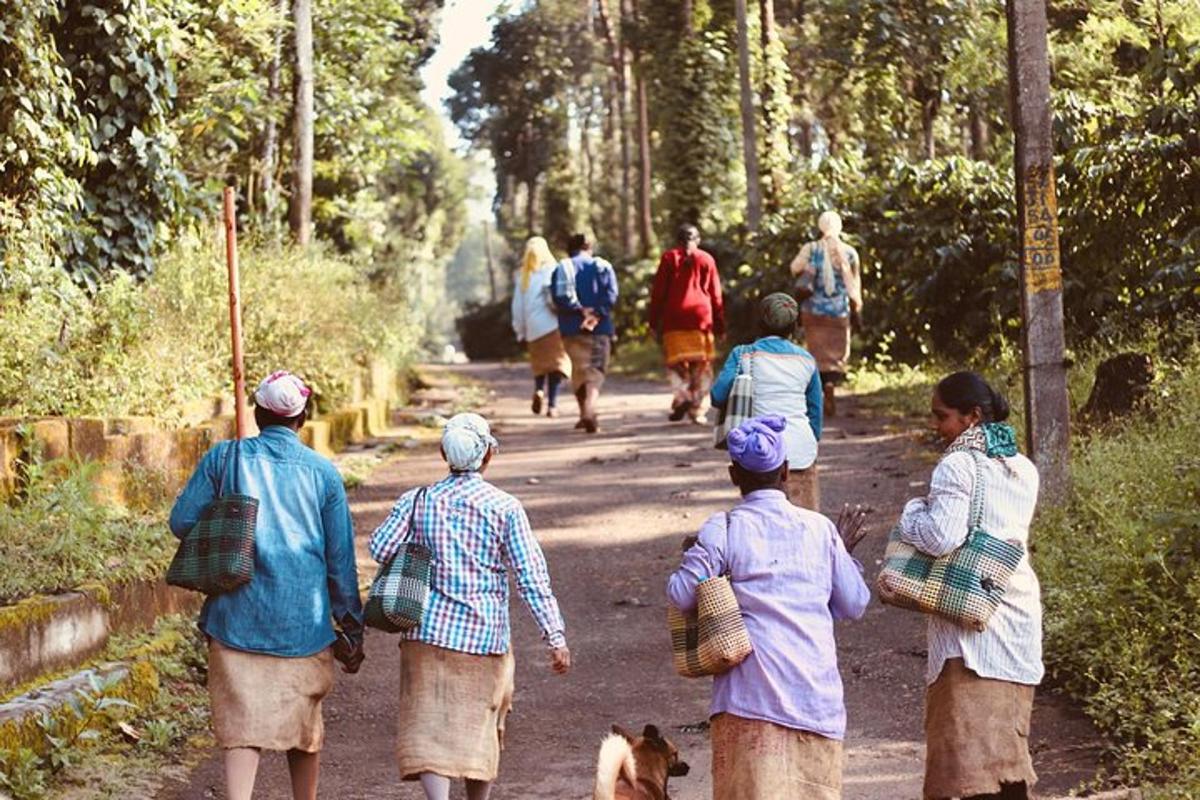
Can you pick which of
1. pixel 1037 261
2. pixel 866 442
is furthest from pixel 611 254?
pixel 1037 261

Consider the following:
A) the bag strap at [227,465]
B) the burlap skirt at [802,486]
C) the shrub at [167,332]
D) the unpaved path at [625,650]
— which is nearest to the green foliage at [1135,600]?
the unpaved path at [625,650]

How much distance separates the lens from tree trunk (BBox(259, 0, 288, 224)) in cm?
2264

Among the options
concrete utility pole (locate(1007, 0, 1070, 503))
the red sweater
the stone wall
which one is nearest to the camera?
the stone wall

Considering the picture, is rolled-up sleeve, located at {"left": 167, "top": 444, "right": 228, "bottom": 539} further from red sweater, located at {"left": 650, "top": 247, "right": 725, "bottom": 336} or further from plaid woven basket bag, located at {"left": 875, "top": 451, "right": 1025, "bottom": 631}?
red sweater, located at {"left": 650, "top": 247, "right": 725, "bottom": 336}

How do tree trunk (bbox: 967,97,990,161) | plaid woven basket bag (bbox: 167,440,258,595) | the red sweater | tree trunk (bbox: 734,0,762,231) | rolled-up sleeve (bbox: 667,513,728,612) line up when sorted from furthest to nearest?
tree trunk (bbox: 967,97,990,161)
tree trunk (bbox: 734,0,762,231)
the red sweater
plaid woven basket bag (bbox: 167,440,258,595)
rolled-up sleeve (bbox: 667,513,728,612)

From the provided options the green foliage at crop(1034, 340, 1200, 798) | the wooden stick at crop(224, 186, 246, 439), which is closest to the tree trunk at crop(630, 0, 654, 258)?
the wooden stick at crop(224, 186, 246, 439)

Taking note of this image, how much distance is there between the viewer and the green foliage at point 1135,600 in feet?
22.5

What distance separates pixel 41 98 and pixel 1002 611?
32.5 feet

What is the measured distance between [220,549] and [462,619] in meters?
0.89

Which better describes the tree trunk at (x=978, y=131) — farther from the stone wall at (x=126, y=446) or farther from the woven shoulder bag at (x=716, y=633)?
the woven shoulder bag at (x=716, y=633)

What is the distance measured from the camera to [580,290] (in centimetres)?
1714

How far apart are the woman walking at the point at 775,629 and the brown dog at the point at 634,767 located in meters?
0.24

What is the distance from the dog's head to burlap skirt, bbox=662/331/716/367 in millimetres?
11132

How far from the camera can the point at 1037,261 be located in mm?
10117
